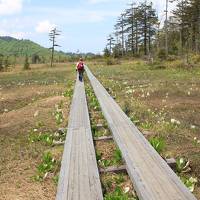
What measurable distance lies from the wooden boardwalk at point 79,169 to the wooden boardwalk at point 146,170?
734mm

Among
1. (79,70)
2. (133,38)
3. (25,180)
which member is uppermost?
(133,38)

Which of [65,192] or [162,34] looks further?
[162,34]

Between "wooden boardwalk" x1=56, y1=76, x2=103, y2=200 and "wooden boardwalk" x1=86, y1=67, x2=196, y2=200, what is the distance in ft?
2.41

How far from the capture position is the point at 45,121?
16.2m

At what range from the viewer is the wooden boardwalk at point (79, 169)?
7863 mm

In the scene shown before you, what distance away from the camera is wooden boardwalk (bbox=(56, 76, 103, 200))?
310 inches

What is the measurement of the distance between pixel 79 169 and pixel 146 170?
1.39m

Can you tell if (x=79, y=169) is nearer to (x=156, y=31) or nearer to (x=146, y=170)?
(x=146, y=170)

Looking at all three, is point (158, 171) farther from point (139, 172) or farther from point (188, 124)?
point (188, 124)

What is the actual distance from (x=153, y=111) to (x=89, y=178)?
9.63 metres

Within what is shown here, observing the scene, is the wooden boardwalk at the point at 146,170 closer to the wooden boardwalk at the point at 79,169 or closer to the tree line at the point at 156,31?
the wooden boardwalk at the point at 79,169

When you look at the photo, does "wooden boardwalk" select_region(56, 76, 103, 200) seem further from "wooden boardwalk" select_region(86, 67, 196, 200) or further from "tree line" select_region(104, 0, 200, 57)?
"tree line" select_region(104, 0, 200, 57)

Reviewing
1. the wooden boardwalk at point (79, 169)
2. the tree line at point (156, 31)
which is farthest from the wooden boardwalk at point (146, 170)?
the tree line at point (156, 31)

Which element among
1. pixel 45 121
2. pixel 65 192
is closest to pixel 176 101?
pixel 45 121
